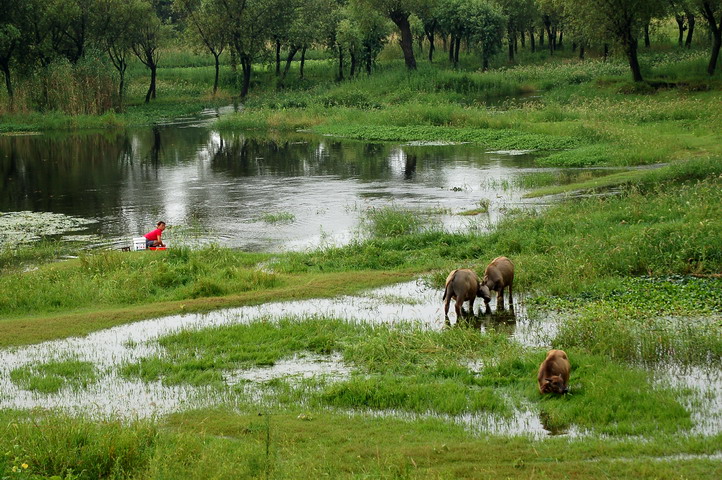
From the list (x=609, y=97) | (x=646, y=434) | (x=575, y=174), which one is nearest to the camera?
(x=646, y=434)

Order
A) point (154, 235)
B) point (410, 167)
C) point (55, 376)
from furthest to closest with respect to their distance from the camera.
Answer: point (410, 167)
point (154, 235)
point (55, 376)

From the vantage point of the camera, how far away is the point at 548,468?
7.77 meters

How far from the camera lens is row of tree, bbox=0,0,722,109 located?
56.8 m

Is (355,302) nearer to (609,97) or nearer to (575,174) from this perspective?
(575,174)

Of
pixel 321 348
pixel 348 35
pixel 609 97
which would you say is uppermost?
pixel 348 35

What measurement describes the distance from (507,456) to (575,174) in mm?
21984

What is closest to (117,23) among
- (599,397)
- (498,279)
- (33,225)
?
(33,225)

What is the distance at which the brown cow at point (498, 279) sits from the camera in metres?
13.7

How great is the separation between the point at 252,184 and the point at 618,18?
86.2 feet

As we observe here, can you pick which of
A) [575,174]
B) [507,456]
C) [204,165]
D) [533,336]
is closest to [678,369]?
[533,336]

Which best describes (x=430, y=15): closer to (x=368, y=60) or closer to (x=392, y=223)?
(x=368, y=60)

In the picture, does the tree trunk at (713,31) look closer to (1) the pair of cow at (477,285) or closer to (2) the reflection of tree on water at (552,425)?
(1) the pair of cow at (477,285)

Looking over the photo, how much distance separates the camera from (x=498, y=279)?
13.7 metres

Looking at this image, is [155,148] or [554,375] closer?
[554,375]
